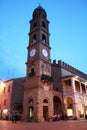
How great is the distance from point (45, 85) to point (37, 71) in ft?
9.73

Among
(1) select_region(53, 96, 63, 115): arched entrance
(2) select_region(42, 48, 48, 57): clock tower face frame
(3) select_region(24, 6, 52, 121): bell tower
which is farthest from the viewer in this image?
(1) select_region(53, 96, 63, 115): arched entrance

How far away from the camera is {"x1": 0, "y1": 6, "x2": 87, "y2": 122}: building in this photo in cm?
2498

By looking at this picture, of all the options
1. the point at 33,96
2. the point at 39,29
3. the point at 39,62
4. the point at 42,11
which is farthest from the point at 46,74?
the point at 42,11

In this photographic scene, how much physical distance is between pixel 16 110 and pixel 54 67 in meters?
12.5

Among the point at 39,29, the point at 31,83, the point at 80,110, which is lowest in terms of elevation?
the point at 80,110

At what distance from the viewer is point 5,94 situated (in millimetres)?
33094

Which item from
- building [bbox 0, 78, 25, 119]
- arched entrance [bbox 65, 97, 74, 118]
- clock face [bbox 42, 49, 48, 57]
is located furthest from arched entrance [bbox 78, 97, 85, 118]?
building [bbox 0, 78, 25, 119]

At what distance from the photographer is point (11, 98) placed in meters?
30.8

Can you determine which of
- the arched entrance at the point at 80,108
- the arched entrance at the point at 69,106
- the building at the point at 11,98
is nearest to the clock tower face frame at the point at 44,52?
the building at the point at 11,98

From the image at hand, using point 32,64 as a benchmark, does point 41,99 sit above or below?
below

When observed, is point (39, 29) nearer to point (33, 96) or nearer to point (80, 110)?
point (33, 96)

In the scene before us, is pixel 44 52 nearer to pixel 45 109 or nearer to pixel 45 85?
pixel 45 85

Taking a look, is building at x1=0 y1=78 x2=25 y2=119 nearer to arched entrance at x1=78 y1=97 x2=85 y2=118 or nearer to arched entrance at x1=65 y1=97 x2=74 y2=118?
arched entrance at x1=65 y1=97 x2=74 y2=118

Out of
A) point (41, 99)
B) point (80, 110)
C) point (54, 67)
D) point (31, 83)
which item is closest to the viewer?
point (41, 99)
